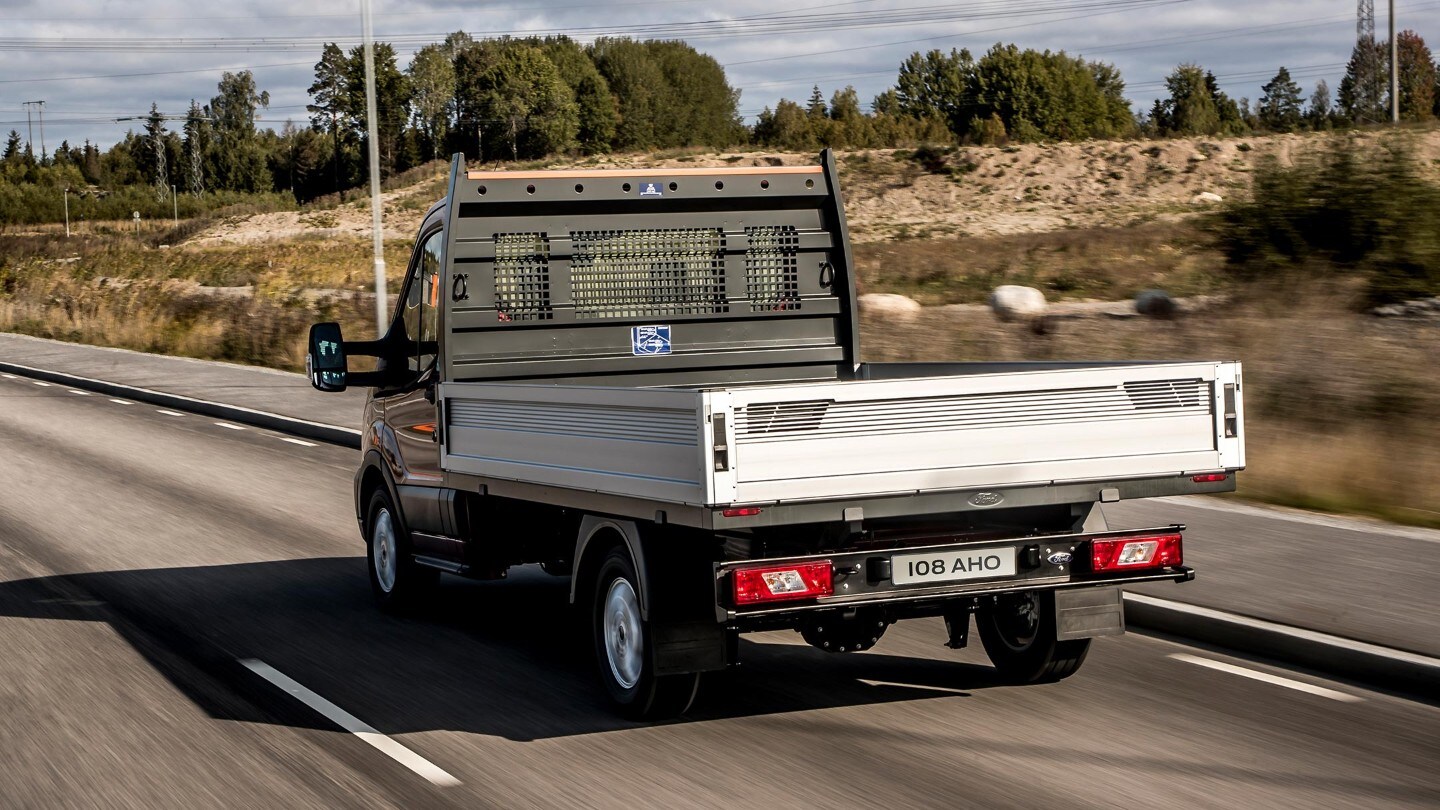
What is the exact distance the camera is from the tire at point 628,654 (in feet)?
20.4

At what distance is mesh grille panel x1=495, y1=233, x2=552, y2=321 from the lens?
26.4ft

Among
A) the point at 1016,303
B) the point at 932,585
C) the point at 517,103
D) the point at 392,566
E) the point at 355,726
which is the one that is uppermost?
the point at 517,103

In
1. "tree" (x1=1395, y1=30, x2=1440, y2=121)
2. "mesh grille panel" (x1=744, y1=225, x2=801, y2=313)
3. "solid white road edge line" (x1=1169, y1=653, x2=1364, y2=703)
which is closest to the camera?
"solid white road edge line" (x1=1169, y1=653, x2=1364, y2=703)

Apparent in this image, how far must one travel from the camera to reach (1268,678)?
6.98 m

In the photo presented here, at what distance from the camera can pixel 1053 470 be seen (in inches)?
236

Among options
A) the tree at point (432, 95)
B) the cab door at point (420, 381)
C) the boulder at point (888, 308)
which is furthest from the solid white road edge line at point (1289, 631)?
the tree at point (432, 95)

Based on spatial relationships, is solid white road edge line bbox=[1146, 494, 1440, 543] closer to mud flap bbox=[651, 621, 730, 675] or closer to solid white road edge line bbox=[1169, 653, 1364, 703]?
solid white road edge line bbox=[1169, 653, 1364, 703]

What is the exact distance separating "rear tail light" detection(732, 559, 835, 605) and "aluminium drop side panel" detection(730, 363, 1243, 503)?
13.0 inches

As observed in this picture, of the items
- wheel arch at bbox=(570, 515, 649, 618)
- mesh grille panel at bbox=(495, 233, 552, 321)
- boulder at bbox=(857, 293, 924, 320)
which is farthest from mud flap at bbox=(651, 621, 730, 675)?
boulder at bbox=(857, 293, 924, 320)

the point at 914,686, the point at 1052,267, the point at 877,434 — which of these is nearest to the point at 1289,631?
the point at 914,686

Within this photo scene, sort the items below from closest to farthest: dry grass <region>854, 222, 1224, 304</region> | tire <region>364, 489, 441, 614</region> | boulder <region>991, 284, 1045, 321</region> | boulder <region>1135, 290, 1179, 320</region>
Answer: tire <region>364, 489, 441, 614</region> → boulder <region>1135, 290, 1179, 320</region> → boulder <region>991, 284, 1045, 321</region> → dry grass <region>854, 222, 1224, 304</region>

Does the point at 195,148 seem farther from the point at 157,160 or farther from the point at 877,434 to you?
the point at 877,434

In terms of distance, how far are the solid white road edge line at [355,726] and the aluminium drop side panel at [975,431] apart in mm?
1503

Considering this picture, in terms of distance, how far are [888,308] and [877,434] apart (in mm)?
20539
